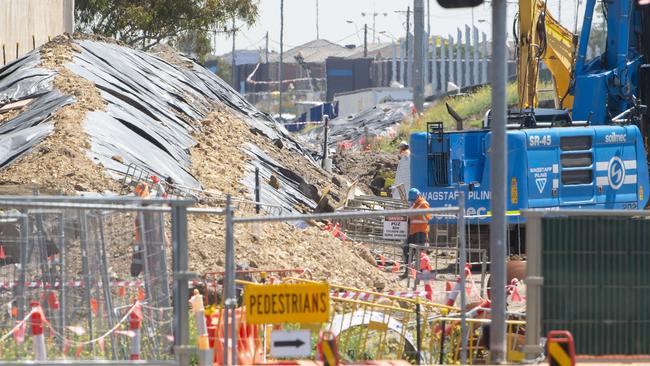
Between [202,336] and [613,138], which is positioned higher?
[613,138]

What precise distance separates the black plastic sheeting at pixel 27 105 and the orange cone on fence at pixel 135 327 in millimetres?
10193

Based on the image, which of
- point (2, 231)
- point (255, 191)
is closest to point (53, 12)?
point (255, 191)

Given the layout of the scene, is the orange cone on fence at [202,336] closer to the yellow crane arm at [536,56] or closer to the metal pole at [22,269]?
the metal pole at [22,269]

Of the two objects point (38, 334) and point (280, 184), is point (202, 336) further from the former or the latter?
point (280, 184)

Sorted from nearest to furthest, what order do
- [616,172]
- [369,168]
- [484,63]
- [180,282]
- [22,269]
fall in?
[180,282]
[22,269]
[616,172]
[369,168]
[484,63]

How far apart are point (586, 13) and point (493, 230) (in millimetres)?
15611

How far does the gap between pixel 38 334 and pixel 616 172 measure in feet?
49.8

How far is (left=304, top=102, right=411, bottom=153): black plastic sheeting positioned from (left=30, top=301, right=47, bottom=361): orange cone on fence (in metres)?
49.6

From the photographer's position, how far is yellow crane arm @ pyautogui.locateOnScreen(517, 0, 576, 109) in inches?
941

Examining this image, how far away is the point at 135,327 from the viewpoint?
9.53m

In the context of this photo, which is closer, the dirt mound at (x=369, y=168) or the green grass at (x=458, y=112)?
the dirt mound at (x=369, y=168)

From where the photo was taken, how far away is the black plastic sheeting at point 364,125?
63.4 metres

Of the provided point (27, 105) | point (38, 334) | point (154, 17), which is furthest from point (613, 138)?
point (154, 17)

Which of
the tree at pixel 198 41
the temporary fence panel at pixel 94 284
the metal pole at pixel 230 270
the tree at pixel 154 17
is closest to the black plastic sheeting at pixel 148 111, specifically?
the temporary fence panel at pixel 94 284
